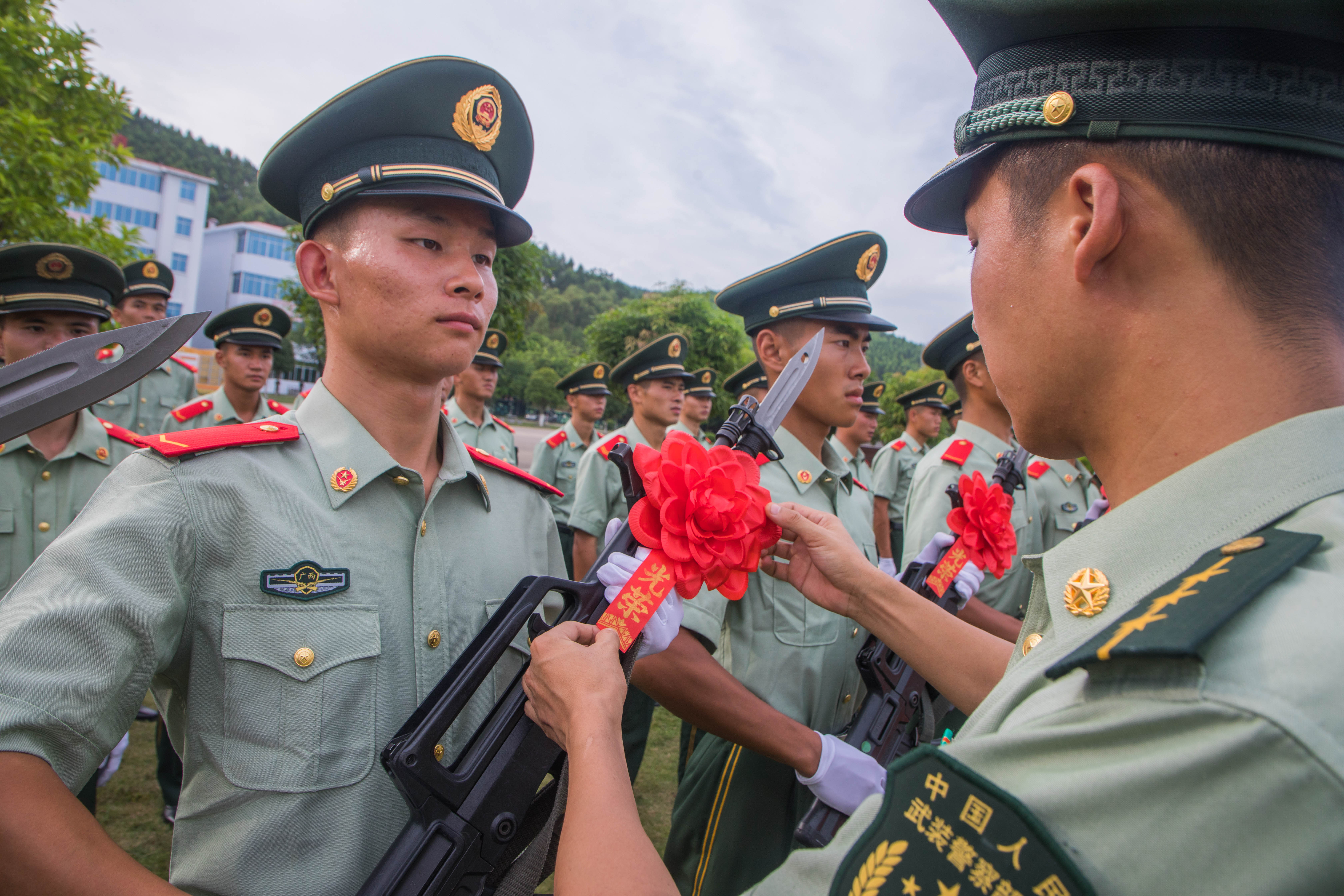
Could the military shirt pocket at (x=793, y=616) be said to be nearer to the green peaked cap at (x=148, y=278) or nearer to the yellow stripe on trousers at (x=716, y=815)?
the yellow stripe on trousers at (x=716, y=815)

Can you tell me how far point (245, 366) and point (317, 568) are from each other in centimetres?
619

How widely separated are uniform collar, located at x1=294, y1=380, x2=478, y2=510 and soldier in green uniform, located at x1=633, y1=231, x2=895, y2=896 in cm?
110

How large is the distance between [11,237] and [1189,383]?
850 cm

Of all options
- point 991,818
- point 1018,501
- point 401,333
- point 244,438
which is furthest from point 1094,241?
point 1018,501

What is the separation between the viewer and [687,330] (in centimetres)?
2783

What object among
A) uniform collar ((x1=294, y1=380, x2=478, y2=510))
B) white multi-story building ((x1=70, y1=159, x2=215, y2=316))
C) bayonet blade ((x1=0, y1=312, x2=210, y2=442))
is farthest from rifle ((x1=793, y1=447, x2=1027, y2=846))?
white multi-story building ((x1=70, y1=159, x2=215, y2=316))

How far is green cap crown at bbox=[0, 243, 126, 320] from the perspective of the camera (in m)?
3.77

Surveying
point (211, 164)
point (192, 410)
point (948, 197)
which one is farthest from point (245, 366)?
point (211, 164)

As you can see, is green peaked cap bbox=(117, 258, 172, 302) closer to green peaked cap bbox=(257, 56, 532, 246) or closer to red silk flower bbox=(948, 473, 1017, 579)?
green peaked cap bbox=(257, 56, 532, 246)

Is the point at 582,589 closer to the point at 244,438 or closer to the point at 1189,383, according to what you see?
the point at 244,438

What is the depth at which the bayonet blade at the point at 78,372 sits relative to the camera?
1.17m

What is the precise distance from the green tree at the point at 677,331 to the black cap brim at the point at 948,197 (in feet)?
78.0

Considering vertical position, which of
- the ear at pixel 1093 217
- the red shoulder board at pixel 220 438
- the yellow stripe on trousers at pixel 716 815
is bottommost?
the yellow stripe on trousers at pixel 716 815

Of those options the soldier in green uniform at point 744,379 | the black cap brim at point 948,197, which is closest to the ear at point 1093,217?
the black cap brim at point 948,197
